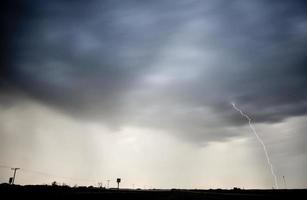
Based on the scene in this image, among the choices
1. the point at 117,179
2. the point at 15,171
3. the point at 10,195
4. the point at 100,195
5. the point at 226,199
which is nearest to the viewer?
the point at 10,195

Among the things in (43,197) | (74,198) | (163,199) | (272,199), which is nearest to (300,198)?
(272,199)

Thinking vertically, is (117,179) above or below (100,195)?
above

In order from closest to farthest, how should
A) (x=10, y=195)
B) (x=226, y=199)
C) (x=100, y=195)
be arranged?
(x=10, y=195)
(x=226, y=199)
(x=100, y=195)

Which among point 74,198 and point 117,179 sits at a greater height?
point 117,179

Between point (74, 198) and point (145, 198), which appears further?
point (145, 198)

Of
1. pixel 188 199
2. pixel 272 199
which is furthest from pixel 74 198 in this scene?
pixel 272 199

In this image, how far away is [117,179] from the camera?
347ft

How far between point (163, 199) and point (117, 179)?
210ft

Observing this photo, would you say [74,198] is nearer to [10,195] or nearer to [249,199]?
Answer: [10,195]

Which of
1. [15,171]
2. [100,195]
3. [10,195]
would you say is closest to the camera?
[10,195]

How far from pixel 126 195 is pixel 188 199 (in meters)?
8.84

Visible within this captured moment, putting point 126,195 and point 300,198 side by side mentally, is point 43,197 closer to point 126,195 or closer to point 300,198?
point 126,195

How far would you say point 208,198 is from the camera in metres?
41.1

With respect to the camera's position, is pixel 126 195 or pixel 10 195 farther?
pixel 126 195
